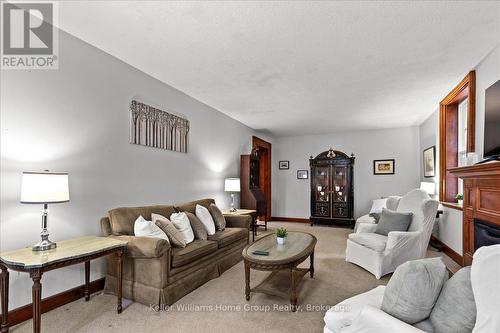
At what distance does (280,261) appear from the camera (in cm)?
242

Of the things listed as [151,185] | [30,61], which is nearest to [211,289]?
[151,185]

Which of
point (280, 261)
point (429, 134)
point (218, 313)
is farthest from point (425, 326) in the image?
point (429, 134)

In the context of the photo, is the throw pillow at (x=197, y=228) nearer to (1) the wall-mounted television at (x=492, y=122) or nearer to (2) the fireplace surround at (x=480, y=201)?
(2) the fireplace surround at (x=480, y=201)

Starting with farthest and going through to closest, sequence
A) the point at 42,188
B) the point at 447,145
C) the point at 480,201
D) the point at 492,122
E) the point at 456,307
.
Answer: the point at 447,145
the point at 492,122
the point at 480,201
the point at 42,188
the point at 456,307

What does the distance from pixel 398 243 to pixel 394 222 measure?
0.39 meters

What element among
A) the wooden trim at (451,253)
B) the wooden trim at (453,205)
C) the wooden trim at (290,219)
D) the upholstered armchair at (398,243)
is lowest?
the wooden trim at (290,219)

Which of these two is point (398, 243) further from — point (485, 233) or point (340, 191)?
point (340, 191)

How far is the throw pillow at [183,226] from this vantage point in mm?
3055

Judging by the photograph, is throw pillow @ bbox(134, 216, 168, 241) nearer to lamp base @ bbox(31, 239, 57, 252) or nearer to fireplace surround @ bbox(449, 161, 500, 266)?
lamp base @ bbox(31, 239, 57, 252)

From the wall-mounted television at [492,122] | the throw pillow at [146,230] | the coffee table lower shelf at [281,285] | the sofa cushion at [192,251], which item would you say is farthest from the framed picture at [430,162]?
the throw pillow at [146,230]

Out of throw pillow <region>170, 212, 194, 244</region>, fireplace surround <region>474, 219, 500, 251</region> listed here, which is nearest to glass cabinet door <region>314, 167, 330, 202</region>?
fireplace surround <region>474, 219, 500, 251</region>

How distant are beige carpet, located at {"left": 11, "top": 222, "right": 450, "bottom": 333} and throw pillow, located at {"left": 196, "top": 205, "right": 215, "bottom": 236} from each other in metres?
0.66

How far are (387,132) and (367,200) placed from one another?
5.89ft

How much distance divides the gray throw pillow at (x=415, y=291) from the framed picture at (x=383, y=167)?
602 cm
